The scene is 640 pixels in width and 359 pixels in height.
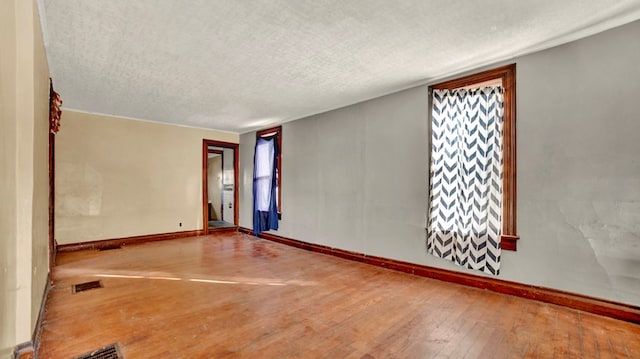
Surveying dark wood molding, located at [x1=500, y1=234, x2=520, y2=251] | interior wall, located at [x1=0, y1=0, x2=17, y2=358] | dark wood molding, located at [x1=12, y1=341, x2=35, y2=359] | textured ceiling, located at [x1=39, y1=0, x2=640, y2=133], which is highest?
textured ceiling, located at [x1=39, y1=0, x2=640, y2=133]

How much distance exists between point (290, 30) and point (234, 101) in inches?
90.7

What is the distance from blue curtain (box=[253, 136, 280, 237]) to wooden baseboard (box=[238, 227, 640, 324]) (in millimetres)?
2160

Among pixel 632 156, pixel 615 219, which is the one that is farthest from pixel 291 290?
pixel 632 156

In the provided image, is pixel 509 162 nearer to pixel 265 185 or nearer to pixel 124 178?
pixel 265 185

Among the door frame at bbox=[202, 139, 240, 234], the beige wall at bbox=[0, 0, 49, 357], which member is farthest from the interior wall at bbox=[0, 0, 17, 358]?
the door frame at bbox=[202, 139, 240, 234]

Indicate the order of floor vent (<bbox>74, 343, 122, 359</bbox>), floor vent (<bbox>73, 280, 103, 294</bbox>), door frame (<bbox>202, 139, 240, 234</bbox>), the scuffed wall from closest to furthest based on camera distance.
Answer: floor vent (<bbox>74, 343, 122, 359</bbox>) → the scuffed wall → floor vent (<bbox>73, 280, 103, 294</bbox>) → door frame (<bbox>202, 139, 240, 234</bbox>)

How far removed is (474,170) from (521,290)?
1320 mm

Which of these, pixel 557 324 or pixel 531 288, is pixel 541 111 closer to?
pixel 531 288

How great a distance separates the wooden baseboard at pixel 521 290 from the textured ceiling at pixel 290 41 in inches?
94.1

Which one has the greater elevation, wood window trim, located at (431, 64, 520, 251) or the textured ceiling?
the textured ceiling

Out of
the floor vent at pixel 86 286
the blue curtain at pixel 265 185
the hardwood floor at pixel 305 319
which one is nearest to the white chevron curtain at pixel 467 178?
the hardwood floor at pixel 305 319

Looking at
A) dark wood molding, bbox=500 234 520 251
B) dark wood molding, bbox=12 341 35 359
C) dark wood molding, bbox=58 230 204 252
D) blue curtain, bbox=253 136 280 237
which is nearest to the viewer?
dark wood molding, bbox=12 341 35 359

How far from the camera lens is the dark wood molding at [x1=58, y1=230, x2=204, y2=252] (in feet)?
16.4

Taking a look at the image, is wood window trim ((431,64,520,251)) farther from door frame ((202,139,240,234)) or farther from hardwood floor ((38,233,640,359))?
door frame ((202,139,240,234))
